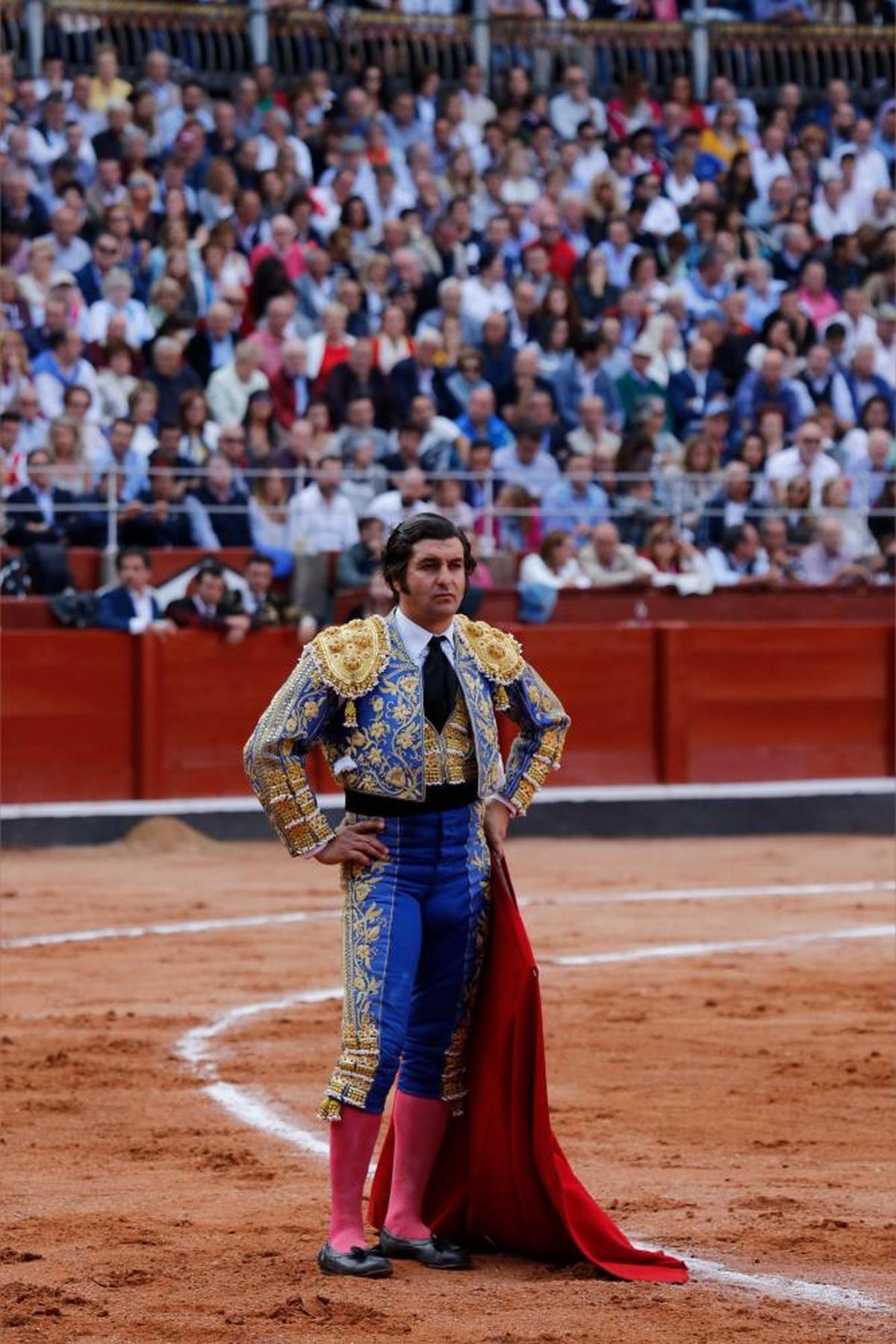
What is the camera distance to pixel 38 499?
1112 centimetres

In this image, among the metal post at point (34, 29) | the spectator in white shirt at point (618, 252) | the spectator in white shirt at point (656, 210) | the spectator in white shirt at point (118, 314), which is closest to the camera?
the spectator in white shirt at point (118, 314)

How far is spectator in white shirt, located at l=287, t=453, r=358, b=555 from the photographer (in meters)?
11.8

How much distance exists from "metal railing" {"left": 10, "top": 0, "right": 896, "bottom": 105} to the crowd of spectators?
149 centimetres

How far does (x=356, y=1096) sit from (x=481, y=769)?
0.63m

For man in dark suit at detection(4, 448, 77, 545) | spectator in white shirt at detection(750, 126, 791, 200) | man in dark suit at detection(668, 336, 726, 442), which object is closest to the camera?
man in dark suit at detection(4, 448, 77, 545)

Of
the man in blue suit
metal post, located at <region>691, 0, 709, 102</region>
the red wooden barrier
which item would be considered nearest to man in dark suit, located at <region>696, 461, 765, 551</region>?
the red wooden barrier

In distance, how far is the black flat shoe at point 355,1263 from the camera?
4168 mm

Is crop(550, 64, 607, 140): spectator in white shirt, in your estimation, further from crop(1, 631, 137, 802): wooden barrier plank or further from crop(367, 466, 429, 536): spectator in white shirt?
crop(1, 631, 137, 802): wooden barrier plank

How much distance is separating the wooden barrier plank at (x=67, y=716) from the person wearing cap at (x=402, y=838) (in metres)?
7.43

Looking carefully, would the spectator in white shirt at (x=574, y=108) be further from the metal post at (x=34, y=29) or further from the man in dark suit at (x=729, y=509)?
the man in dark suit at (x=729, y=509)

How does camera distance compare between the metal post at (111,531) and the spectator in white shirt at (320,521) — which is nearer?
the metal post at (111,531)

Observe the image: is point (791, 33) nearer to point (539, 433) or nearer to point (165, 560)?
point (539, 433)

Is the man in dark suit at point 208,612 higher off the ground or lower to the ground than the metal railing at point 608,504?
lower

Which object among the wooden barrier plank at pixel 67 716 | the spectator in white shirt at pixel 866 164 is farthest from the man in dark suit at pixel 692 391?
the wooden barrier plank at pixel 67 716
